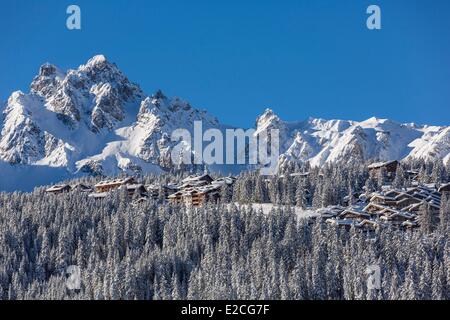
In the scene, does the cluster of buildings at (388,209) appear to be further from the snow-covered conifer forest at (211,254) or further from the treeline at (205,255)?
the treeline at (205,255)

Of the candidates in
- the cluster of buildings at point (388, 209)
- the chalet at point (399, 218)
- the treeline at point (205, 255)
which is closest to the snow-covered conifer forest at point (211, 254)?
the treeline at point (205, 255)

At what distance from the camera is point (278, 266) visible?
435ft

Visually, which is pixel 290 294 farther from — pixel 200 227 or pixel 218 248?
pixel 200 227

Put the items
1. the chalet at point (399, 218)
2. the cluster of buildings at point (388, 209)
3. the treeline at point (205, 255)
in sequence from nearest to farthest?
1. the treeline at point (205, 255)
2. the cluster of buildings at point (388, 209)
3. the chalet at point (399, 218)

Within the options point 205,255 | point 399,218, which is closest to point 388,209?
point 399,218

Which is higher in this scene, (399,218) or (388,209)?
(388,209)

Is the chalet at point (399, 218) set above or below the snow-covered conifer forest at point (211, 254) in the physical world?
above

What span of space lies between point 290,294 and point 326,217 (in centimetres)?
5501

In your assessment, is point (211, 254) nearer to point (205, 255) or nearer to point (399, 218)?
point (205, 255)

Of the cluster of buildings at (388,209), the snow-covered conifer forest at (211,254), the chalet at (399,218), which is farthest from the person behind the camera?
the chalet at (399,218)

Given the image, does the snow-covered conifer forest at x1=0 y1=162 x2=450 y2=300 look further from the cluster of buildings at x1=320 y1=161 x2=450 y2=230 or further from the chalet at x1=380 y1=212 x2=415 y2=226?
the chalet at x1=380 y1=212 x2=415 y2=226

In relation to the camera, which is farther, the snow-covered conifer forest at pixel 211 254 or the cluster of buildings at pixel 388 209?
the cluster of buildings at pixel 388 209

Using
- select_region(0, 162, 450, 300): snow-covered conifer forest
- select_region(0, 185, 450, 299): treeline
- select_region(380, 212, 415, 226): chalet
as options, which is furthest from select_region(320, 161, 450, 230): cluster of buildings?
select_region(0, 185, 450, 299): treeline
